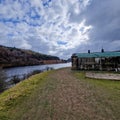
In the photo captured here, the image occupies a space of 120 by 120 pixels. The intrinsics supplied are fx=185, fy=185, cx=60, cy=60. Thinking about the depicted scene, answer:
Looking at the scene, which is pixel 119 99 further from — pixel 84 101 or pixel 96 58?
pixel 96 58

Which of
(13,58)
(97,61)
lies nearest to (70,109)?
(97,61)

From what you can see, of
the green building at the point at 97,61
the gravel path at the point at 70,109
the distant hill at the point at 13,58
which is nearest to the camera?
the gravel path at the point at 70,109

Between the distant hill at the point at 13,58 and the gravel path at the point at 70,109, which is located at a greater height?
the distant hill at the point at 13,58

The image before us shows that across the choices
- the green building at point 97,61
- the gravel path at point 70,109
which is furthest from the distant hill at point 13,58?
the gravel path at point 70,109

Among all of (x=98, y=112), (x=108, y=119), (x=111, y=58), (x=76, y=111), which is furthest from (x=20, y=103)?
(x=111, y=58)

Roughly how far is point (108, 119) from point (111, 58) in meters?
25.9

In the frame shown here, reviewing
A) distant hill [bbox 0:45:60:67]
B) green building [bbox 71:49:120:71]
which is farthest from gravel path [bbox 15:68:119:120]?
distant hill [bbox 0:45:60:67]

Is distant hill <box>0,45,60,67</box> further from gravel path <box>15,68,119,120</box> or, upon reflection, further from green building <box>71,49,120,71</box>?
gravel path <box>15,68,119,120</box>

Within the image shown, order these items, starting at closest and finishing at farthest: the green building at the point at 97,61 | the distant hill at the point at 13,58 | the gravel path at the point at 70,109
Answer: the gravel path at the point at 70,109 → the green building at the point at 97,61 → the distant hill at the point at 13,58

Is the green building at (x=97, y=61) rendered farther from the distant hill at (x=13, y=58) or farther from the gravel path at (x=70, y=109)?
the distant hill at (x=13, y=58)

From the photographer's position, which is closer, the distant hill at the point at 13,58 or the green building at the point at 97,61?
the green building at the point at 97,61

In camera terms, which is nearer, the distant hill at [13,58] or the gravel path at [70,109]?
the gravel path at [70,109]

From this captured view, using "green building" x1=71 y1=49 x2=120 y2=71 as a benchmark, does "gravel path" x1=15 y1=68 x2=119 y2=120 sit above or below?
below

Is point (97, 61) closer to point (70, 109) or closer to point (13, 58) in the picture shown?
point (70, 109)
